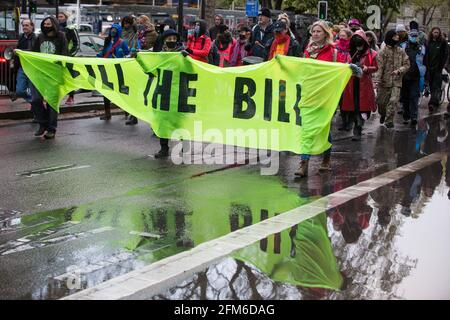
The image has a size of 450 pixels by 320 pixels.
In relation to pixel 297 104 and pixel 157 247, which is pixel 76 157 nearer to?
pixel 297 104

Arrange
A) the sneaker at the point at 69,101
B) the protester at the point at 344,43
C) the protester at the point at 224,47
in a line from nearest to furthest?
1. the protester at the point at 344,43
2. the protester at the point at 224,47
3. the sneaker at the point at 69,101

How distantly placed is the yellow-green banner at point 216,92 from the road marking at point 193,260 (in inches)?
50.4

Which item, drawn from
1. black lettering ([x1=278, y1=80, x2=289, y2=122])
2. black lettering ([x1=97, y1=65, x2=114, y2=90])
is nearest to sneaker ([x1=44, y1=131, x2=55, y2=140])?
black lettering ([x1=97, y1=65, x2=114, y2=90])

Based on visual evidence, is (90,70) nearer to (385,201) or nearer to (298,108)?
(298,108)

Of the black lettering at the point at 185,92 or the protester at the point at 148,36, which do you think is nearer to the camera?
the black lettering at the point at 185,92

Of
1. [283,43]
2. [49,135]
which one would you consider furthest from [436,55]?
[49,135]

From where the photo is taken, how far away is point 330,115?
30.0ft

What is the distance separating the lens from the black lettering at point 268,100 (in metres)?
9.71

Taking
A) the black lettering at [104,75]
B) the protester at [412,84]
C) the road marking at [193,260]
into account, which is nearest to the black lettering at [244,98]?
the road marking at [193,260]

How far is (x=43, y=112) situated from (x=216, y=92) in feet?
10.7

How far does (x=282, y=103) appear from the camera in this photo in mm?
9602

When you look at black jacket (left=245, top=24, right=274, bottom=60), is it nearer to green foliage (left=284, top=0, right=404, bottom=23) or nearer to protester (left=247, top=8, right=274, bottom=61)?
protester (left=247, top=8, right=274, bottom=61)

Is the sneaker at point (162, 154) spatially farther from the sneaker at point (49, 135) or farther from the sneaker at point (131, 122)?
the sneaker at point (131, 122)

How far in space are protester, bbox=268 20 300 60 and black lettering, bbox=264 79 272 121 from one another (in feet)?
6.37
